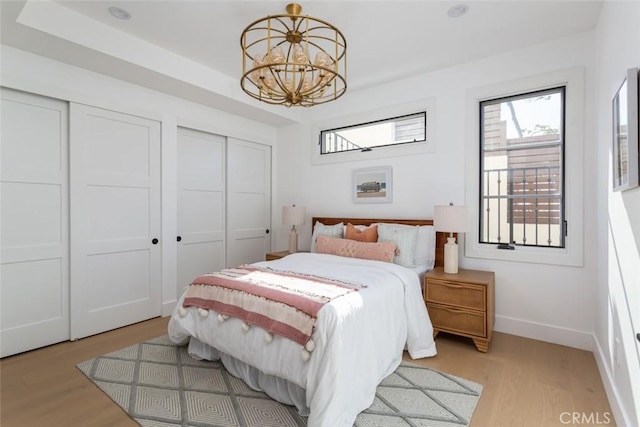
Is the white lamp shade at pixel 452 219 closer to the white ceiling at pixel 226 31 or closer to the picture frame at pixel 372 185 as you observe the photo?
the picture frame at pixel 372 185

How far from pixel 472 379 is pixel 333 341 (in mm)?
1238

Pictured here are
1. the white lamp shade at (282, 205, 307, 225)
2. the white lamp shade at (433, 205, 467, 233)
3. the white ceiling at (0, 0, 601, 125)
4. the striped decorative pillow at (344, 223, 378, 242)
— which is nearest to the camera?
the white ceiling at (0, 0, 601, 125)

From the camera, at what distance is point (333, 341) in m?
1.66

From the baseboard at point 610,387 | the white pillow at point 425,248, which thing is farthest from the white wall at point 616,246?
the white pillow at point 425,248

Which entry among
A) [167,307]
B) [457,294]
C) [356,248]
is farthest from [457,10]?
[167,307]

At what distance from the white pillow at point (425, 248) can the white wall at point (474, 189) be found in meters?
0.31

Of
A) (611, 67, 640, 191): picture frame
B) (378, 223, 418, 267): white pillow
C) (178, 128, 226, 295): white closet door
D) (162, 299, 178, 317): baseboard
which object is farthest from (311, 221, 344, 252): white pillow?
(611, 67, 640, 191): picture frame

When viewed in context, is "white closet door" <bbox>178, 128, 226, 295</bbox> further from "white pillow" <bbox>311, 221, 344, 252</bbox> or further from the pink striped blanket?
the pink striped blanket

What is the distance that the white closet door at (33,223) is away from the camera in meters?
2.51

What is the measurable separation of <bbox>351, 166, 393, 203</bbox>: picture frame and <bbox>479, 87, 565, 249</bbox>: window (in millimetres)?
989

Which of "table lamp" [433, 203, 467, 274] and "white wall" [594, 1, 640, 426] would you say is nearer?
"white wall" [594, 1, 640, 426]

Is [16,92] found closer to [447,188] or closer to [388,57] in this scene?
[388,57]

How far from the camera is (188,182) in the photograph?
3.74 m

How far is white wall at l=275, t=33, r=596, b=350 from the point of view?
2656mm
